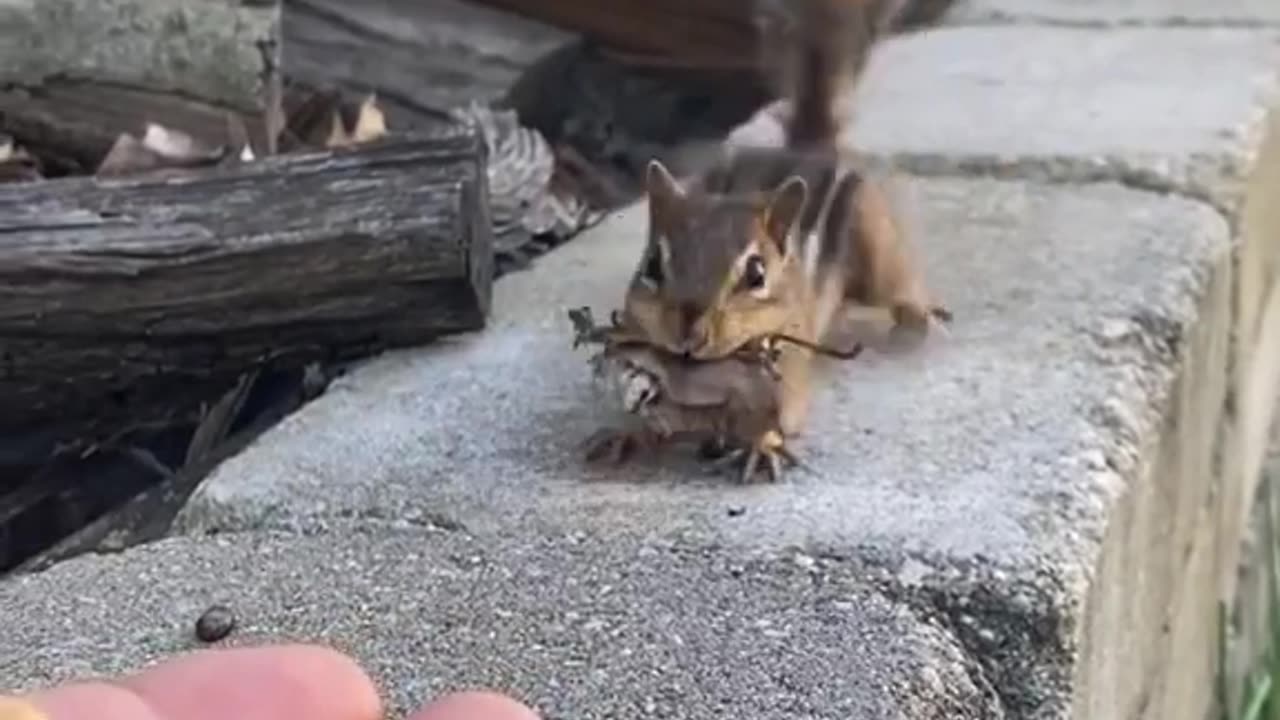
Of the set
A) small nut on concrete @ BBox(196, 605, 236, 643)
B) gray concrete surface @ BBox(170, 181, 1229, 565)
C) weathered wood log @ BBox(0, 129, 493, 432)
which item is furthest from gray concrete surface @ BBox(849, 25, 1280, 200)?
small nut on concrete @ BBox(196, 605, 236, 643)

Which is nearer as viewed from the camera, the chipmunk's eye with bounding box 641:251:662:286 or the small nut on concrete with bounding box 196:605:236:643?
the small nut on concrete with bounding box 196:605:236:643

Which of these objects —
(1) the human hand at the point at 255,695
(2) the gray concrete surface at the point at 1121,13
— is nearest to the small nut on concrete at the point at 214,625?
(1) the human hand at the point at 255,695

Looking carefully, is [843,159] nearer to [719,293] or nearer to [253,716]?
[719,293]

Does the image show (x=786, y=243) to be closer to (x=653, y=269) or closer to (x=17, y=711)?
(x=653, y=269)

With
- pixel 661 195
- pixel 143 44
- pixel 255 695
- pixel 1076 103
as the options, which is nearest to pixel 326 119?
pixel 143 44

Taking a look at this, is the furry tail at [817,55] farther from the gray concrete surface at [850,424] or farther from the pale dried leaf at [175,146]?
the pale dried leaf at [175,146]

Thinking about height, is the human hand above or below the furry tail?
below

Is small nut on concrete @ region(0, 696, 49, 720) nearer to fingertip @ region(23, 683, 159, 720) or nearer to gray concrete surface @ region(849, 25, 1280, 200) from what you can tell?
fingertip @ region(23, 683, 159, 720)
